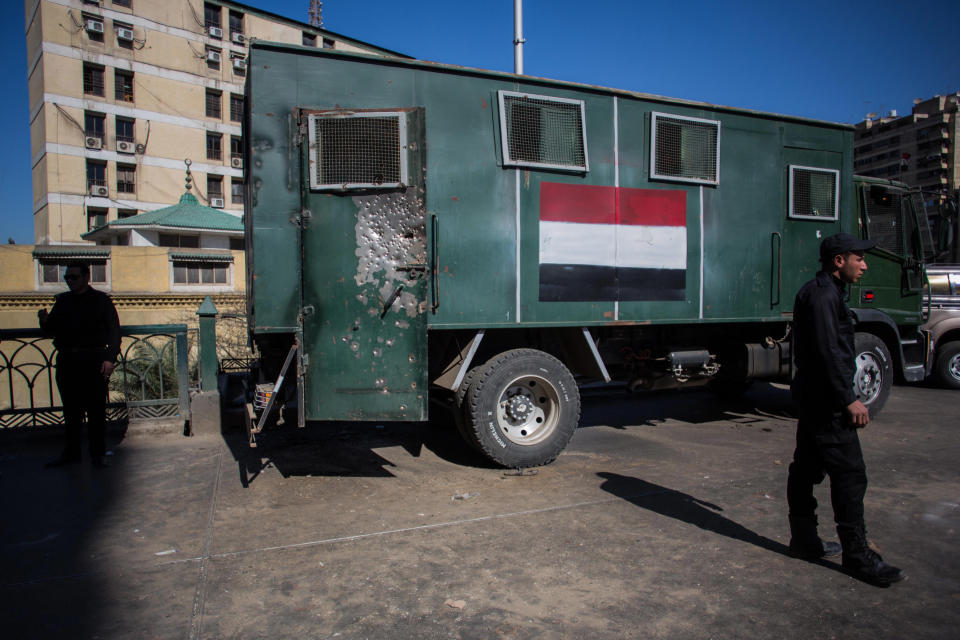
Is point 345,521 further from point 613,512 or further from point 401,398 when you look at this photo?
point 613,512

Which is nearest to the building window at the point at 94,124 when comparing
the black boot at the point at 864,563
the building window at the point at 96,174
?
the building window at the point at 96,174

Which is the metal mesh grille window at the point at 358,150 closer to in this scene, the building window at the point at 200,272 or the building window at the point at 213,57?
the building window at the point at 200,272

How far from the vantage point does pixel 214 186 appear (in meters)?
43.7

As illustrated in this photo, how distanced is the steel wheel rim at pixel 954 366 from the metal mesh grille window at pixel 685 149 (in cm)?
745

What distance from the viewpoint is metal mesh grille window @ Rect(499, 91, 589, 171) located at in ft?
17.9

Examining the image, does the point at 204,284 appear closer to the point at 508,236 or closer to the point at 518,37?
the point at 518,37

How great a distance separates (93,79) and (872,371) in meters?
46.6

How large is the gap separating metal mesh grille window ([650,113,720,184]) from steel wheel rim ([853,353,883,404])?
3052 mm

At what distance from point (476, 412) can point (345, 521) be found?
1.49 meters

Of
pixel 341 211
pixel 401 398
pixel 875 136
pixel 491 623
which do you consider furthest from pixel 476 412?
pixel 875 136

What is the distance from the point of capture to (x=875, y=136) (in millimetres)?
101438

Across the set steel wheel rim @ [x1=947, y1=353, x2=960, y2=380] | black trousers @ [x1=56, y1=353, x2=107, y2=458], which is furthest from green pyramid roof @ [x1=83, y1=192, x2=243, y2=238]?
steel wheel rim @ [x1=947, y1=353, x2=960, y2=380]

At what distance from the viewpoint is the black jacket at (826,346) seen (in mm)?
3402

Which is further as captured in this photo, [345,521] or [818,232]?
[818,232]
